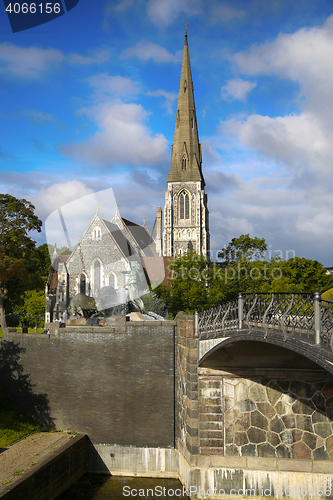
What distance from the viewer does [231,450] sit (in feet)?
47.2

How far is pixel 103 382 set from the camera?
16.8 m

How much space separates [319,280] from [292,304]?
130 ft

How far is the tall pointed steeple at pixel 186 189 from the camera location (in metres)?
56.3

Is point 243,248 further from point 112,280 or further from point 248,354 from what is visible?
point 248,354

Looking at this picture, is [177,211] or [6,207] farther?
[177,211]

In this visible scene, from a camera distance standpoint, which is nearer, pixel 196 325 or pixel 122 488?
pixel 196 325

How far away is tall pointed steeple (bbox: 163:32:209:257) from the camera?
56.3m

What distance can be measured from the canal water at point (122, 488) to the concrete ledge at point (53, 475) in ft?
1.32

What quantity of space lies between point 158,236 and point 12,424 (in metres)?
46.6

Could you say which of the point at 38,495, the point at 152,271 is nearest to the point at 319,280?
the point at 152,271

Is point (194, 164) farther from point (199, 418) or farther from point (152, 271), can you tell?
→ point (199, 418)

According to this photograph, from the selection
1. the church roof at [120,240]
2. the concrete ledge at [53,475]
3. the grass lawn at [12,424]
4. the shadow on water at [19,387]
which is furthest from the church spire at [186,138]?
the concrete ledge at [53,475]

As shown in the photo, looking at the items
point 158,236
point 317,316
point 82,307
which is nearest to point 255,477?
point 317,316

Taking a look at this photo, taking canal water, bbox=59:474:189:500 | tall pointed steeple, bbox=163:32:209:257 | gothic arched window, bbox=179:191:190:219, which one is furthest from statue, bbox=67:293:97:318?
gothic arched window, bbox=179:191:190:219
